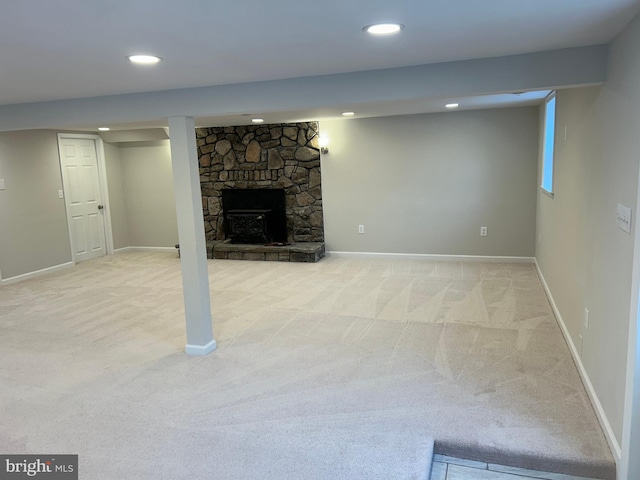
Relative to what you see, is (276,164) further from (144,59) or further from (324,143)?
(144,59)

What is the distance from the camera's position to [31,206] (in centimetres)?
627

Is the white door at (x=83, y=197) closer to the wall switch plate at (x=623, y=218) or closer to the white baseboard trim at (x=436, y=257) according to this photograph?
the white baseboard trim at (x=436, y=257)

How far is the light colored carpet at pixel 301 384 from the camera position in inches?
92.1

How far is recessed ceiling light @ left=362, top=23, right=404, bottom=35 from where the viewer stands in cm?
193

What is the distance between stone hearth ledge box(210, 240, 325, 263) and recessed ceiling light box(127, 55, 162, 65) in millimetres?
4357

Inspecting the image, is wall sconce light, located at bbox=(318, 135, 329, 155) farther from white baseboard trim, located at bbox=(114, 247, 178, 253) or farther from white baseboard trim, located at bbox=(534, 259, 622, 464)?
white baseboard trim, located at bbox=(534, 259, 622, 464)

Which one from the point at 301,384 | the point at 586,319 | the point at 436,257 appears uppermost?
the point at 586,319

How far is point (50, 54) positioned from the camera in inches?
86.9

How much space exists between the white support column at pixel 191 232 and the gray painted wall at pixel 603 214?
2.62 meters

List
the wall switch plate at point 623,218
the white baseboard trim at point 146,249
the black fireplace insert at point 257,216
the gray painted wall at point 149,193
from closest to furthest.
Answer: the wall switch plate at point 623,218 → the black fireplace insert at point 257,216 → the gray painted wall at point 149,193 → the white baseboard trim at point 146,249

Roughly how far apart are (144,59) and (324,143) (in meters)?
4.52

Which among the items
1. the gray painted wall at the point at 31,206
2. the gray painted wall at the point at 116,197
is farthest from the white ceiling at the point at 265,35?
the gray painted wall at the point at 116,197

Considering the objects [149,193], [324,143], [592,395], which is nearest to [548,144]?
[324,143]

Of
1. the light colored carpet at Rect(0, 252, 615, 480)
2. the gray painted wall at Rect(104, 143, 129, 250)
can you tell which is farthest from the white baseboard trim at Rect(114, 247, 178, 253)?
the light colored carpet at Rect(0, 252, 615, 480)
